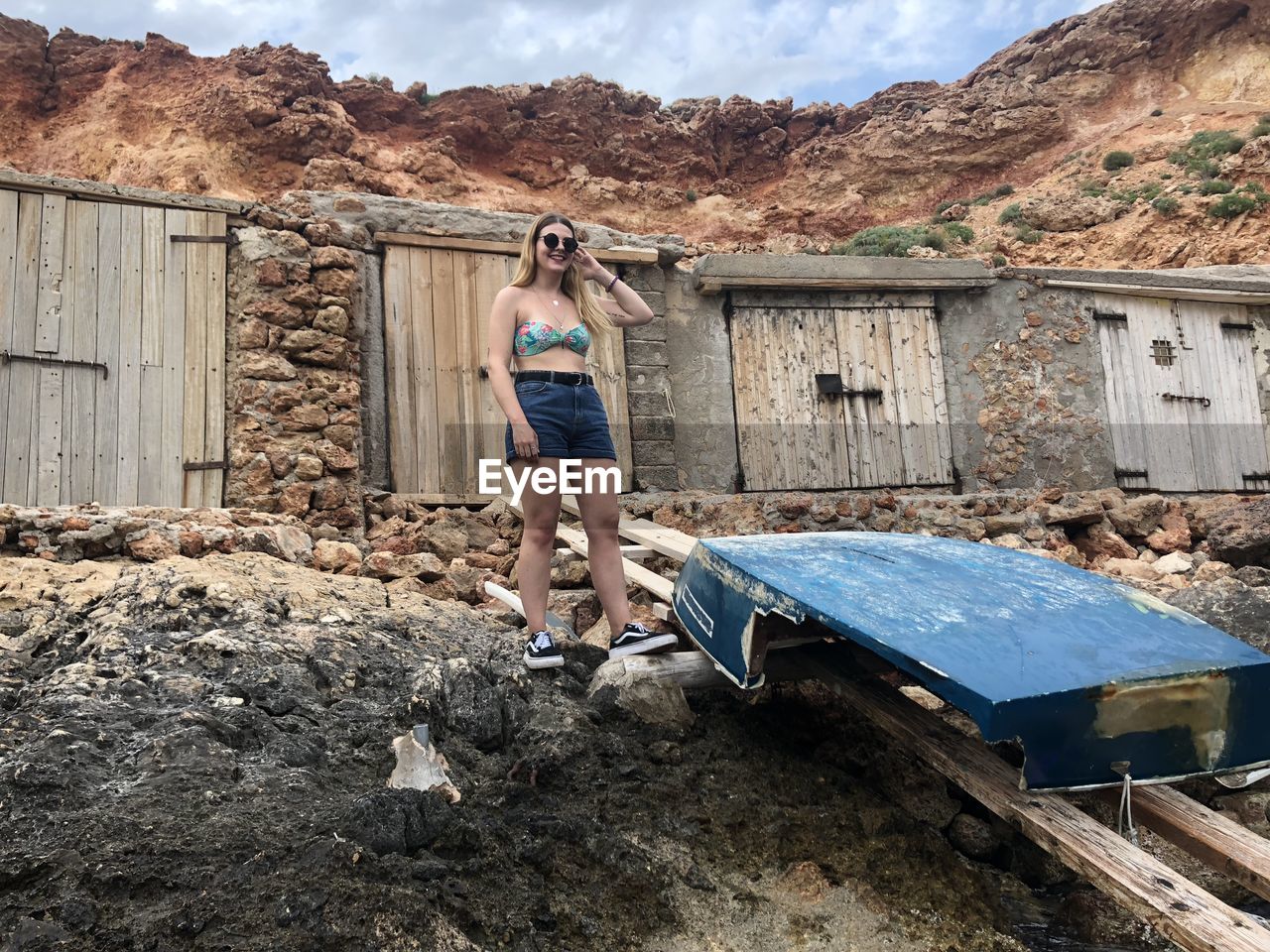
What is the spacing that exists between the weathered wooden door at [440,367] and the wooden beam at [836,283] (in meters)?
1.87

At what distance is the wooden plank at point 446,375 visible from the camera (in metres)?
6.89

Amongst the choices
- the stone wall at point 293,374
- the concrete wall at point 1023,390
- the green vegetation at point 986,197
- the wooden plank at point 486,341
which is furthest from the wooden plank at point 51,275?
the green vegetation at point 986,197

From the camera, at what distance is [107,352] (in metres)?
5.99

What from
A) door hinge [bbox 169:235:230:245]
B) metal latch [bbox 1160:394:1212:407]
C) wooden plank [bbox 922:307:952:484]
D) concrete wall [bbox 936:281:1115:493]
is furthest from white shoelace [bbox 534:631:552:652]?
metal latch [bbox 1160:394:1212:407]

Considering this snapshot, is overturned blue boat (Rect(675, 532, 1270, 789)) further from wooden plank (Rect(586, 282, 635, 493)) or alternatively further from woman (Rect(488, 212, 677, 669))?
wooden plank (Rect(586, 282, 635, 493))

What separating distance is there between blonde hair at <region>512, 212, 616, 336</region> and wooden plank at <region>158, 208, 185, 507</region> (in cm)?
375

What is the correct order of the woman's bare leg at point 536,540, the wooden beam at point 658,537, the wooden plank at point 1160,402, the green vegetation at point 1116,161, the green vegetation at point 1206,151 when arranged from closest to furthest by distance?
1. the woman's bare leg at point 536,540
2. the wooden beam at point 658,537
3. the wooden plank at point 1160,402
4. the green vegetation at point 1206,151
5. the green vegetation at point 1116,161

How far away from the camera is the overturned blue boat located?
6.59 ft

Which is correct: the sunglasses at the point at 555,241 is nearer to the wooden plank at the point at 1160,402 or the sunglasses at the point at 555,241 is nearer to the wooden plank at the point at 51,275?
the wooden plank at the point at 51,275

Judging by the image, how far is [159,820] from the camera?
6.45 ft

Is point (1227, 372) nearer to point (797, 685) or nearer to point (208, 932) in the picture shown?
point (797, 685)

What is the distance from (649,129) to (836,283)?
54.4ft

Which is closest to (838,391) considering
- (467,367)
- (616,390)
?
(616,390)

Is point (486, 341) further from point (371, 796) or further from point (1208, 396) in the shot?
point (1208, 396)
